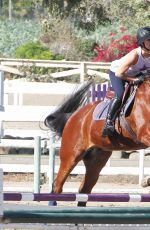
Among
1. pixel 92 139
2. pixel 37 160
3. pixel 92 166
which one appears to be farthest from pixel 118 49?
pixel 92 139

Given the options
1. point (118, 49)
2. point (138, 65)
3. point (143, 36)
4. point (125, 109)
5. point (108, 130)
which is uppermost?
point (143, 36)

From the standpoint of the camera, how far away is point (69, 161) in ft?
31.6

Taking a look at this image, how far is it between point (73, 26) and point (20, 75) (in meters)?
9.70

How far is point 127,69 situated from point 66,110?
4.93 feet

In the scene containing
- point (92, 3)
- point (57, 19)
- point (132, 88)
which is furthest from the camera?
point (57, 19)

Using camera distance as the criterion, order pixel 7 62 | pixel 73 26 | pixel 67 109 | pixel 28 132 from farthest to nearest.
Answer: pixel 73 26 < pixel 7 62 < pixel 28 132 < pixel 67 109

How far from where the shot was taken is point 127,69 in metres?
9.12

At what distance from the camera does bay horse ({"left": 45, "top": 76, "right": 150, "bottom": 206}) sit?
909 cm

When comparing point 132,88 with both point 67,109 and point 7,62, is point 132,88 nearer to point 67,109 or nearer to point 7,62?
point 67,109

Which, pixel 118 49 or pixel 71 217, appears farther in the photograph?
pixel 118 49

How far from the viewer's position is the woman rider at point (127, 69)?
8.86m

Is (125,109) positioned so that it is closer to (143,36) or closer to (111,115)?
(111,115)

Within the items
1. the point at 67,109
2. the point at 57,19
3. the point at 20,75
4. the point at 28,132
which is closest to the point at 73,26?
the point at 57,19

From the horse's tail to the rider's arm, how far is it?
1081 mm
